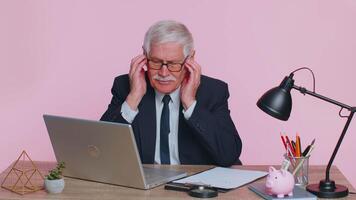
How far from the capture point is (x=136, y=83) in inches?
125

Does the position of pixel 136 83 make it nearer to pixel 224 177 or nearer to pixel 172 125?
pixel 172 125

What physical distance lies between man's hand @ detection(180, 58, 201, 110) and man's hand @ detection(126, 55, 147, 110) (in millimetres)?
181

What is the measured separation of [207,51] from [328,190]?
1739 millimetres

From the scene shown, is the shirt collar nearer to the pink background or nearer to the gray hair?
the gray hair

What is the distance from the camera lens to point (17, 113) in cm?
416

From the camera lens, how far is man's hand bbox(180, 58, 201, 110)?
3.09m

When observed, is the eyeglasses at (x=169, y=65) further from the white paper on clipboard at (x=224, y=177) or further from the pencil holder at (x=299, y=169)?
the pencil holder at (x=299, y=169)

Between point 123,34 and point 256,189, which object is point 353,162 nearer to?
point 123,34

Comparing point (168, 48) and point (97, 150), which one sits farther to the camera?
point (168, 48)

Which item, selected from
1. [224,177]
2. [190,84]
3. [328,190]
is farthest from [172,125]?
[328,190]

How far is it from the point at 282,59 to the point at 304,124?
1.27 ft

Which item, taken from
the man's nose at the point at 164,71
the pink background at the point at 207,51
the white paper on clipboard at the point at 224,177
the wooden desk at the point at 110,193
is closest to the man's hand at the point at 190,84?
the man's nose at the point at 164,71

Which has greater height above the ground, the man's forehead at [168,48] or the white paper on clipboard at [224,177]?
the man's forehead at [168,48]

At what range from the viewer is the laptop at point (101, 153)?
8.08ft
